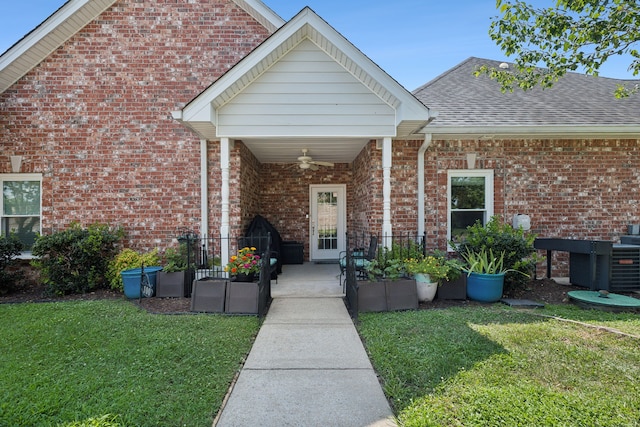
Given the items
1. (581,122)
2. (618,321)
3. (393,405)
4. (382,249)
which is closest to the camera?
(393,405)

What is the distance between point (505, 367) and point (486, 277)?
8.29ft

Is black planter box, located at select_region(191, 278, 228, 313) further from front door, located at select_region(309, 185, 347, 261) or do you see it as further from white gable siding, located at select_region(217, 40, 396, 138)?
front door, located at select_region(309, 185, 347, 261)

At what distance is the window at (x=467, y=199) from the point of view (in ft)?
23.5

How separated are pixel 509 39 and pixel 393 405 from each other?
188 inches

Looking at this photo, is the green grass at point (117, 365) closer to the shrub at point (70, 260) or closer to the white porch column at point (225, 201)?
the shrub at point (70, 260)

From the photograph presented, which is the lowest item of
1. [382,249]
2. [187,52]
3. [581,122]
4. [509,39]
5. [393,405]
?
[393,405]

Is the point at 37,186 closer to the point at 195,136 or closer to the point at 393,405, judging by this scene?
the point at 195,136

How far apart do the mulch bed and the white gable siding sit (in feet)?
9.80

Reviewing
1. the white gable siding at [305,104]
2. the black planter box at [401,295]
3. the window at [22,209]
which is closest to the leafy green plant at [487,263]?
the black planter box at [401,295]

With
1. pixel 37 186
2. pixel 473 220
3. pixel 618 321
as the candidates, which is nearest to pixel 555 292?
pixel 618 321

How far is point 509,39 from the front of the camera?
455 cm

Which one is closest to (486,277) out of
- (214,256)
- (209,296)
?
(209,296)

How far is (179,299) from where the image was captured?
573 cm

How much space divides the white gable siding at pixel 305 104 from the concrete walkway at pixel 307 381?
3.19 m
